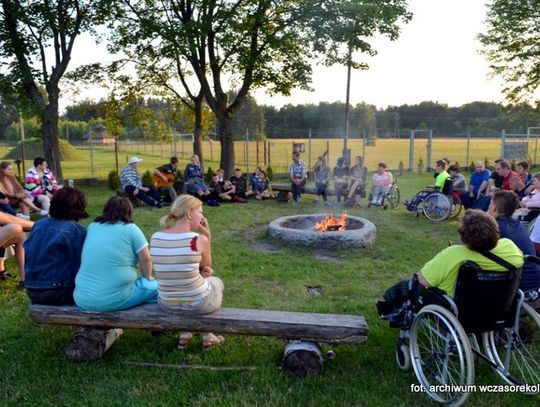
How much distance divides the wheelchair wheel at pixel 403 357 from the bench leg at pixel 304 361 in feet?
1.91

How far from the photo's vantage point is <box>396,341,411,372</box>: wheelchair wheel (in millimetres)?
3330

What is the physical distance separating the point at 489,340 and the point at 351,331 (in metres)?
0.91

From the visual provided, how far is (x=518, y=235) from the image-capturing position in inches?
150

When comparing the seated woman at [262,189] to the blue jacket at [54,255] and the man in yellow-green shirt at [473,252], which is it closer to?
the blue jacket at [54,255]

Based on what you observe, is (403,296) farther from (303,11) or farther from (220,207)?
(303,11)

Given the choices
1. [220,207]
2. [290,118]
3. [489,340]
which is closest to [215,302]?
[489,340]

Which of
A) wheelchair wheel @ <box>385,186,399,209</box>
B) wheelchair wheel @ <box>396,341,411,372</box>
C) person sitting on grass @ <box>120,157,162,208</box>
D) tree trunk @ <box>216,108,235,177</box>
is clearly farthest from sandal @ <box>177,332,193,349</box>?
tree trunk @ <box>216,108,235,177</box>

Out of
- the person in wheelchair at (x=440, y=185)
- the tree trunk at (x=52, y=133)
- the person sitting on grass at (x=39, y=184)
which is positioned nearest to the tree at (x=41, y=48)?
the tree trunk at (x=52, y=133)

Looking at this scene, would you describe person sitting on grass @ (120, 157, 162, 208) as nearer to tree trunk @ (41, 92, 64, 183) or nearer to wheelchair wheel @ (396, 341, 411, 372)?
tree trunk @ (41, 92, 64, 183)

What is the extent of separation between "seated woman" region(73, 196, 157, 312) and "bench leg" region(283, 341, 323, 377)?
1.24 metres

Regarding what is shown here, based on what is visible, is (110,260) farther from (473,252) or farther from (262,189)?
(262,189)

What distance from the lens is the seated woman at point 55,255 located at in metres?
3.59

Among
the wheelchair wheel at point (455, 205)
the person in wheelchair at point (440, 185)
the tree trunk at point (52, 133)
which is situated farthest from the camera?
the tree trunk at point (52, 133)

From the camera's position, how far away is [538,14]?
1945 cm
